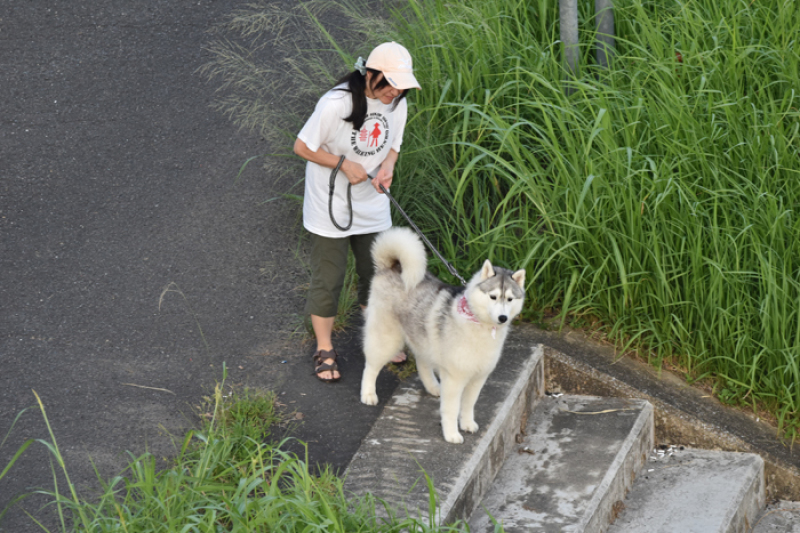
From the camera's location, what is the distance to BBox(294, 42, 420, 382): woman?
341cm

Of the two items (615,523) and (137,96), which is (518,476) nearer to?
(615,523)

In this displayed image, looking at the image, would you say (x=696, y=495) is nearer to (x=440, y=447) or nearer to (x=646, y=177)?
(x=440, y=447)

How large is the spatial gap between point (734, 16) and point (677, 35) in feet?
1.05

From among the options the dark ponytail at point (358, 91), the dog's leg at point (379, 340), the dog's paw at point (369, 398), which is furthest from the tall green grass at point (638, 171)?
the dog's paw at point (369, 398)

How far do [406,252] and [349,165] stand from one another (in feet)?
1.72

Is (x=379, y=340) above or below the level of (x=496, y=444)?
above

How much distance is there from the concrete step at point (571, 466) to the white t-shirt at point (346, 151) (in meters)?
1.31

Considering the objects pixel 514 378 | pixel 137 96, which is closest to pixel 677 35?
pixel 514 378

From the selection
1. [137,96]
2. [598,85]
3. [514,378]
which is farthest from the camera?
[137,96]

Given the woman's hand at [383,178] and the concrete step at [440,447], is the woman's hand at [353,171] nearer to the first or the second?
the woman's hand at [383,178]

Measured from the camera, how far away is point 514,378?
12.5 ft

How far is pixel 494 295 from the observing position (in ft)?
9.83

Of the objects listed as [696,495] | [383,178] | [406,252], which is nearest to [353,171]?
[383,178]

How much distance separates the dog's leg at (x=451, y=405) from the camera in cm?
327
